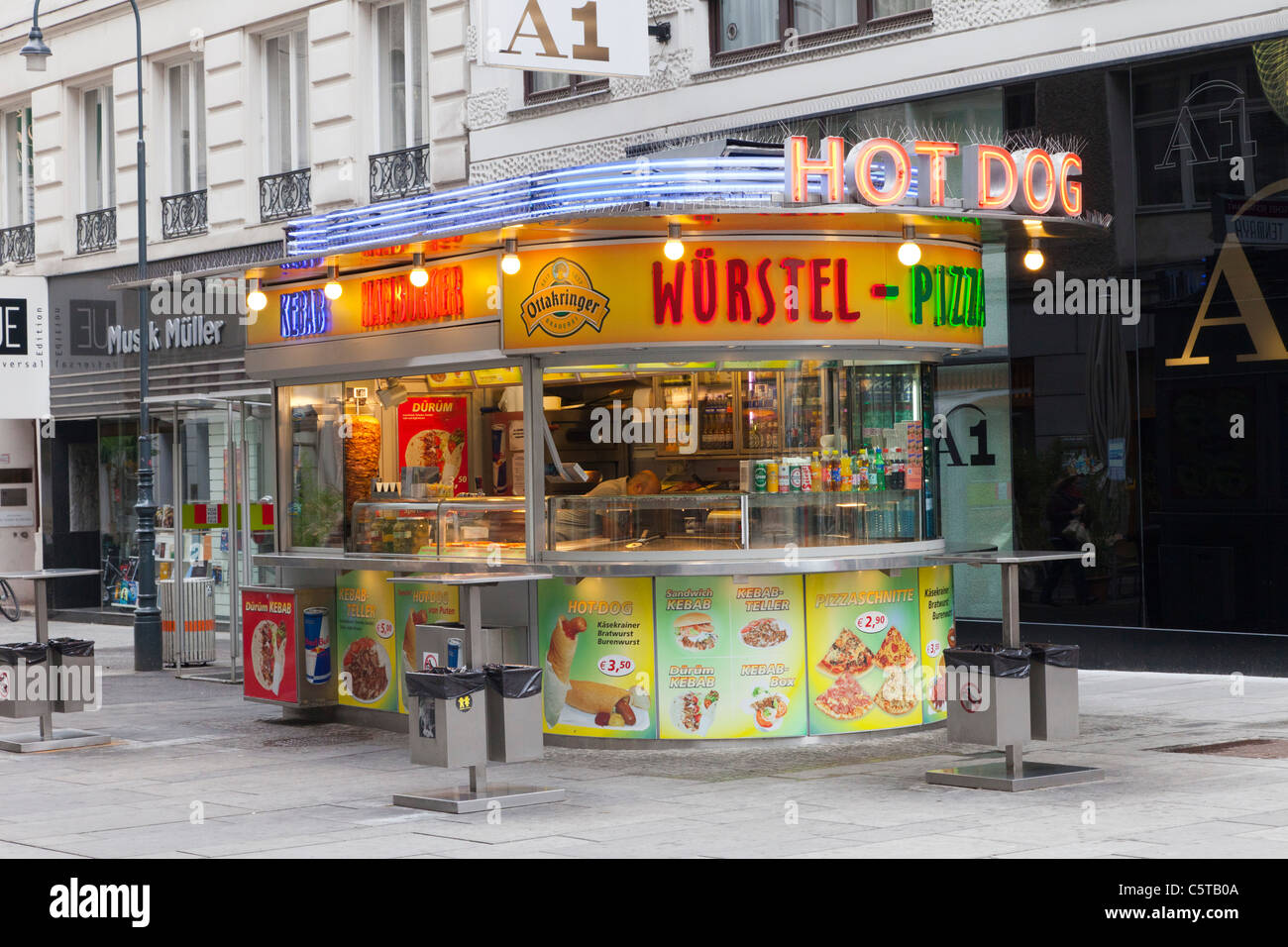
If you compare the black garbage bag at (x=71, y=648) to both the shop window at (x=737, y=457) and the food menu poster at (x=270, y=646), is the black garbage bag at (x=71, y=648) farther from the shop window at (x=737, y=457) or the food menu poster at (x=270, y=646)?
the shop window at (x=737, y=457)

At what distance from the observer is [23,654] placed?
13.0 meters

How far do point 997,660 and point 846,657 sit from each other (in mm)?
2271

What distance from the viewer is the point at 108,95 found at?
86.9 feet

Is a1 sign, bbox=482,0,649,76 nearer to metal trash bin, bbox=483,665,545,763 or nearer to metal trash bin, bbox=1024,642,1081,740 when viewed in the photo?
metal trash bin, bbox=483,665,545,763

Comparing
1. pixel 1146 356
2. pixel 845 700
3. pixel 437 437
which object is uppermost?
pixel 1146 356

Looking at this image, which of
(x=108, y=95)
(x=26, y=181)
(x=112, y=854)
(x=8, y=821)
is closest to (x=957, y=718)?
(x=112, y=854)

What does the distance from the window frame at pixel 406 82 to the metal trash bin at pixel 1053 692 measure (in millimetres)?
→ 13954

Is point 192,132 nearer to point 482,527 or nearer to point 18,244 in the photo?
point 18,244

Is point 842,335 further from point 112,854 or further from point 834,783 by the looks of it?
point 112,854

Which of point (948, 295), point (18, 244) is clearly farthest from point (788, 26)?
point (18, 244)

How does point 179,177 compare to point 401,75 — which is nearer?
point 401,75

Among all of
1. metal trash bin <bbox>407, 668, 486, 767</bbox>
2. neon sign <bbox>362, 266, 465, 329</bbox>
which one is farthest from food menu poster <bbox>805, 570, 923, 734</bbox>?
neon sign <bbox>362, 266, 465, 329</bbox>

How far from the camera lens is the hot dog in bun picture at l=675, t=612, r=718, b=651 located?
11953mm

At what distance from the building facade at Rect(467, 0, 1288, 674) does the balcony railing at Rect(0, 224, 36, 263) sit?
1448 centimetres
